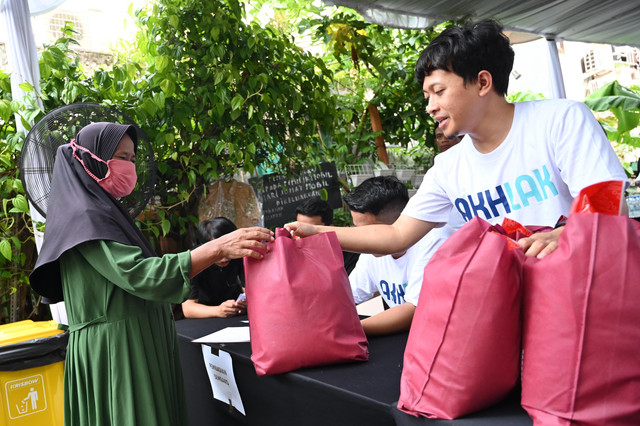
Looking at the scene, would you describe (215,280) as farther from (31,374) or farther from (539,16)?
(539,16)

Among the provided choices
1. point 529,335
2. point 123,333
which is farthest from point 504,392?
point 123,333

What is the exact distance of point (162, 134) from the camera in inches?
108

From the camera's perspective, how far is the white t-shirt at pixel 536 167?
4.23 feet

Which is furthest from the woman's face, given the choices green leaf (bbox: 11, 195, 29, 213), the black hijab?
green leaf (bbox: 11, 195, 29, 213)

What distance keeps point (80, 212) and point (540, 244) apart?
4.06 ft

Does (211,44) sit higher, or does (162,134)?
(211,44)

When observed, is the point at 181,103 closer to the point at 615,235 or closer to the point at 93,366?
the point at 93,366

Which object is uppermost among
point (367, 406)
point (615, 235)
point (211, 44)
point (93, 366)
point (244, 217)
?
point (211, 44)

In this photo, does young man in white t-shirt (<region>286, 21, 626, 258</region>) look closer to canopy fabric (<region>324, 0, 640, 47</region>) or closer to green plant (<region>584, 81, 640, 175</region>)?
canopy fabric (<region>324, 0, 640, 47</region>)

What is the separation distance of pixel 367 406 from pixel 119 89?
2139 millimetres

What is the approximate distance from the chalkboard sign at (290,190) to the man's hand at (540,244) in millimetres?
2333

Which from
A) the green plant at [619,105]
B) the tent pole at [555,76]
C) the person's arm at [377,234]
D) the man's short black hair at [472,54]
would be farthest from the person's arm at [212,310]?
the green plant at [619,105]

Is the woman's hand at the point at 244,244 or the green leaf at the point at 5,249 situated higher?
the green leaf at the point at 5,249

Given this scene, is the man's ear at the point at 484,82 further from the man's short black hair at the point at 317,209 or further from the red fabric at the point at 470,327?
the man's short black hair at the point at 317,209
